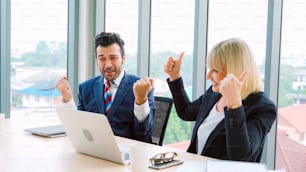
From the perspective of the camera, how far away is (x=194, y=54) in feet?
10.9

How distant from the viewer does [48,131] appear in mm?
2258

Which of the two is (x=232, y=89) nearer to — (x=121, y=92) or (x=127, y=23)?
(x=121, y=92)

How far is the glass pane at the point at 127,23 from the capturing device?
381cm

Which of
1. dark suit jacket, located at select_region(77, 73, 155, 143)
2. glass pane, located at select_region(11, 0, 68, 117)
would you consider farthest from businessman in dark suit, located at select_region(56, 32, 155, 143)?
glass pane, located at select_region(11, 0, 68, 117)

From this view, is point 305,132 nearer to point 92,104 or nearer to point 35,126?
point 92,104

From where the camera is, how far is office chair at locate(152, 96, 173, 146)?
2.34 m

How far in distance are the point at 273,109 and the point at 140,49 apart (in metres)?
2.08

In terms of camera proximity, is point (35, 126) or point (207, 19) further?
point (207, 19)

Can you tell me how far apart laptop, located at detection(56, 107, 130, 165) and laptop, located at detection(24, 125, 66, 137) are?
397mm

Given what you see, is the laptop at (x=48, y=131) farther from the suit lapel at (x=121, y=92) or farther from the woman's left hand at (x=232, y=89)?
the woman's left hand at (x=232, y=89)

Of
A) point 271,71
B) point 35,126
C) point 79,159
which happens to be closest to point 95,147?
point 79,159

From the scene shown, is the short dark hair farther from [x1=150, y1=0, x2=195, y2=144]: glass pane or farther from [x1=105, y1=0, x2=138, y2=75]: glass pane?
[x1=105, y1=0, x2=138, y2=75]: glass pane

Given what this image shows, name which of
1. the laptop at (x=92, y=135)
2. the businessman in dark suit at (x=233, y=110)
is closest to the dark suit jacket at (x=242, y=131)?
the businessman in dark suit at (x=233, y=110)

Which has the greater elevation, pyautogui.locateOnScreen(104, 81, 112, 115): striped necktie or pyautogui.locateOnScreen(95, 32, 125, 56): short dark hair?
pyautogui.locateOnScreen(95, 32, 125, 56): short dark hair
